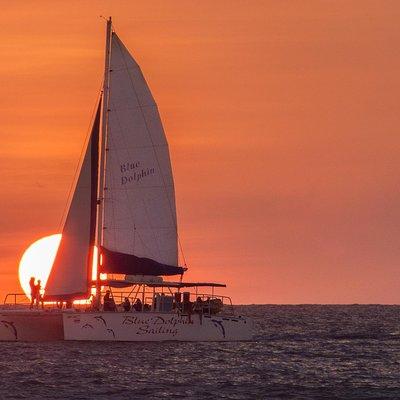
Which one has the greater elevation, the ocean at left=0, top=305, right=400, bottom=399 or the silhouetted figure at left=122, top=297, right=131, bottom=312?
the silhouetted figure at left=122, top=297, right=131, bottom=312

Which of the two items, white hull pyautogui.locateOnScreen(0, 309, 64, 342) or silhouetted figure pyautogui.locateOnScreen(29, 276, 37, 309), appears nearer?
white hull pyautogui.locateOnScreen(0, 309, 64, 342)

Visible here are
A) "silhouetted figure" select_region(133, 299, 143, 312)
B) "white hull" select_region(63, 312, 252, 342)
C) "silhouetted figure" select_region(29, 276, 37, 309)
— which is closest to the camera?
"white hull" select_region(63, 312, 252, 342)

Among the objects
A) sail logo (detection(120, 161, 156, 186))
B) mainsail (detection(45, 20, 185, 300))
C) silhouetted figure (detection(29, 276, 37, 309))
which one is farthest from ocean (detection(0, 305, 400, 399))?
sail logo (detection(120, 161, 156, 186))

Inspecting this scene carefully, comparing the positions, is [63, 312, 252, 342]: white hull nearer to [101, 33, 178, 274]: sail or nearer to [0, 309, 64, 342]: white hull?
[0, 309, 64, 342]: white hull

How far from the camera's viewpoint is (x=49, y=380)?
49.8 meters

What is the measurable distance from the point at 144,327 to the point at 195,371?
10479 mm

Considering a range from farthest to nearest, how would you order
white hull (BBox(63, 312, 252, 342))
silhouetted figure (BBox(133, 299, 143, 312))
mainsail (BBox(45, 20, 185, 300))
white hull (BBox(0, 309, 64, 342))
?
mainsail (BBox(45, 20, 185, 300)), silhouetted figure (BBox(133, 299, 143, 312)), white hull (BBox(0, 309, 64, 342)), white hull (BBox(63, 312, 252, 342))

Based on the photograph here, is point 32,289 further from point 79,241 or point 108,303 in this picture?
point 108,303

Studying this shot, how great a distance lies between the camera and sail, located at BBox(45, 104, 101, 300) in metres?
65.5

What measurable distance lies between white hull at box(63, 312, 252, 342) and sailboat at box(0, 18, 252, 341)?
0.07 m

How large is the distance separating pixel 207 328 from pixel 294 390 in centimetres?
2041


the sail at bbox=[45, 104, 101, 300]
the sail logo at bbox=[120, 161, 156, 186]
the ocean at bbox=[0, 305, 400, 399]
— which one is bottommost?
the ocean at bbox=[0, 305, 400, 399]

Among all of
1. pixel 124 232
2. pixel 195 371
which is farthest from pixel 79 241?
pixel 195 371

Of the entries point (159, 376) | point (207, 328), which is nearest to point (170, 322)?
point (207, 328)
